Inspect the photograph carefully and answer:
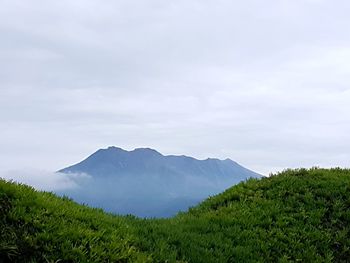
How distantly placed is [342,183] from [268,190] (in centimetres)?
258

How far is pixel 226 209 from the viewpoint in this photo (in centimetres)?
1395

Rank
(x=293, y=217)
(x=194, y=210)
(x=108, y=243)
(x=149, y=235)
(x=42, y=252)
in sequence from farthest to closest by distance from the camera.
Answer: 1. (x=194, y=210)
2. (x=293, y=217)
3. (x=149, y=235)
4. (x=108, y=243)
5. (x=42, y=252)

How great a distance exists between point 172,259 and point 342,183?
839cm

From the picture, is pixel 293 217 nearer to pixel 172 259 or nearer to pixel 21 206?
pixel 172 259

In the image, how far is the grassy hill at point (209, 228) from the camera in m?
8.63

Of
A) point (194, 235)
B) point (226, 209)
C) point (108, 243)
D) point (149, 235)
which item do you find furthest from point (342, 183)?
point (108, 243)

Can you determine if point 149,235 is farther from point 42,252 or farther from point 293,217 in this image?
point 293,217

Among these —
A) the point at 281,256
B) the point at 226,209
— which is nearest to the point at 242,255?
the point at 281,256

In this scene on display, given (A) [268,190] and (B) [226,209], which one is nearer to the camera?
(B) [226,209]

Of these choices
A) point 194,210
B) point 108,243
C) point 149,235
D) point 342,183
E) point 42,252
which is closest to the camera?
point 42,252

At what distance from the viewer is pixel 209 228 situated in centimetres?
1229

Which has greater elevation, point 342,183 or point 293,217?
point 342,183

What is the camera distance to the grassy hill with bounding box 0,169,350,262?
863cm

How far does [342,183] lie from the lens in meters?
15.9
